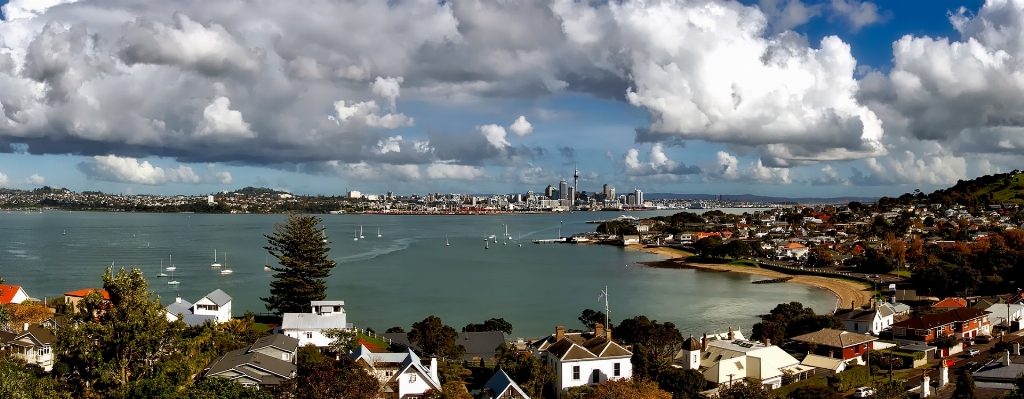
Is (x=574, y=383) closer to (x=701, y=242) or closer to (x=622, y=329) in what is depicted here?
(x=622, y=329)

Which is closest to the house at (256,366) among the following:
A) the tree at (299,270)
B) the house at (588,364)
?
the house at (588,364)

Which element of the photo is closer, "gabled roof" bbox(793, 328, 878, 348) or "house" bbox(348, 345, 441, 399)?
"house" bbox(348, 345, 441, 399)

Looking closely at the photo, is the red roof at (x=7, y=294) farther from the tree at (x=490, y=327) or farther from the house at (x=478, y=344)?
the tree at (x=490, y=327)

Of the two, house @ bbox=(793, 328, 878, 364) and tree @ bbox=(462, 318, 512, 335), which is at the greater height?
house @ bbox=(793, 328, 878, 364)

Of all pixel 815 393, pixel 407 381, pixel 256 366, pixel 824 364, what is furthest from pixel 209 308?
pixel 815 393

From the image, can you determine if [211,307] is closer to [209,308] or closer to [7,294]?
[209,308]

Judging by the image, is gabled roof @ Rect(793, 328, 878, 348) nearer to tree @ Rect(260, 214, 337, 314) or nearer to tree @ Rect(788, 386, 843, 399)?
tree @ Rect(788, 386, 843, 399)

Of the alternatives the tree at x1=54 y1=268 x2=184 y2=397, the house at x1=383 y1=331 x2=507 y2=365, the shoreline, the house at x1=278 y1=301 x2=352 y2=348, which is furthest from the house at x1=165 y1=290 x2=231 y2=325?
the shoreline
